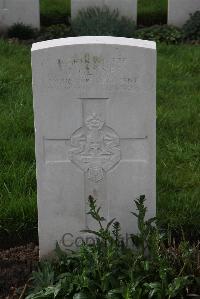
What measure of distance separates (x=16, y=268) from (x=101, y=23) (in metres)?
4.83

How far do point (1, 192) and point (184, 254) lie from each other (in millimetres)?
1396

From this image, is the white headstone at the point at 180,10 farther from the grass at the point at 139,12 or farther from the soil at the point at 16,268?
the soil at the point at 16,268

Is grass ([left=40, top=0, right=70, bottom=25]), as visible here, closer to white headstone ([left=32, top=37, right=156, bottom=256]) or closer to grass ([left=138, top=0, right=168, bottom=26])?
grass ([left=138, top=0, right=168, bottom=26])

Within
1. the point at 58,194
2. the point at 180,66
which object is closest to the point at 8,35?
the point at 180,66

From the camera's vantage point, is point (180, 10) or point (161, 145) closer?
point (161, 145)

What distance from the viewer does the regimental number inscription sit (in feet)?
11.5

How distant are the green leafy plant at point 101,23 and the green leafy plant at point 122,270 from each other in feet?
15.7

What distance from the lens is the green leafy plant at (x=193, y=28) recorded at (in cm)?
857

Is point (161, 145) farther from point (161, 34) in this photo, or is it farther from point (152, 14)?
point (152, 14)

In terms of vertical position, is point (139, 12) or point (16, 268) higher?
point (139, 12)

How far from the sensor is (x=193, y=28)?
8594 mm

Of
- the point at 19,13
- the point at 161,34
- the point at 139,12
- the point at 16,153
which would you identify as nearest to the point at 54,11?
the point at 19,13

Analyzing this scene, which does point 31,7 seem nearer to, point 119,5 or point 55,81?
point 119,5

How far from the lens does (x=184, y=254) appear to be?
343 centimetres
